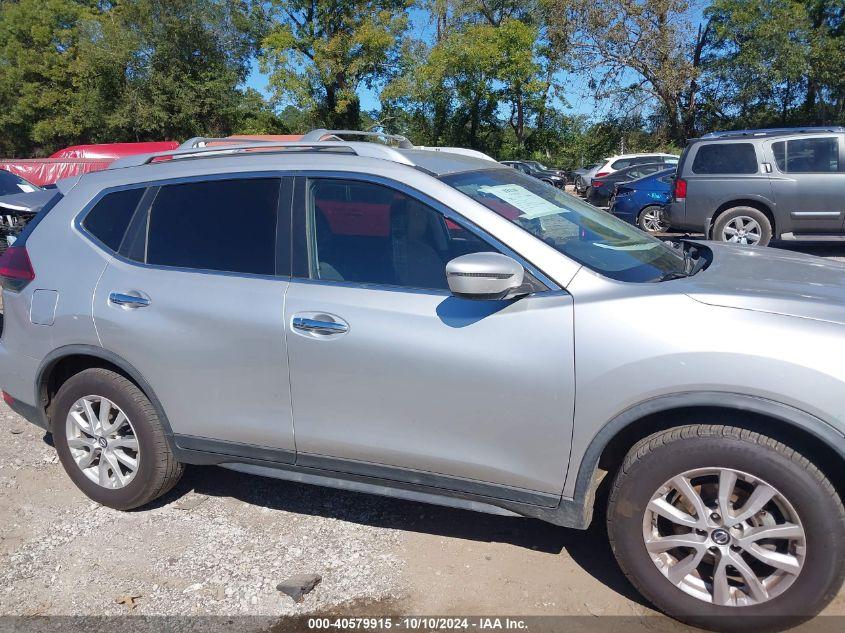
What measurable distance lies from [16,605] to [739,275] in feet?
11.0

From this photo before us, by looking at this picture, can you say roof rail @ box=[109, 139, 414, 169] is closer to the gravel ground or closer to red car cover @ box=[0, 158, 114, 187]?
the gravel ground

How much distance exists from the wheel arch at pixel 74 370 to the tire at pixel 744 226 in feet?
30.4

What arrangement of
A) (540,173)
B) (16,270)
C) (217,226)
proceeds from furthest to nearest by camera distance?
(540,173)
(16,270)
(217,226)

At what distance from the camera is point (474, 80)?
3531 cm

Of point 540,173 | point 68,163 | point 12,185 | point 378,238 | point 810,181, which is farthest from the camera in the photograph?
point 540,173

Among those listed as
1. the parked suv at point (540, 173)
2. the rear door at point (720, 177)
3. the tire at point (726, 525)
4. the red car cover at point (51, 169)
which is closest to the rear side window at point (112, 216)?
the tire at point (726, 525)

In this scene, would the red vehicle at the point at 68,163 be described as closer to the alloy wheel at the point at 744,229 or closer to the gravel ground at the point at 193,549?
the alloy wheel at the point at 744,229

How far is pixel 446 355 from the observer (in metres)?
2.82

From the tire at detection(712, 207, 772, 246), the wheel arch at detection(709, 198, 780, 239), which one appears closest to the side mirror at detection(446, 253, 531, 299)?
the tire at detection(712, 207, 772, 246)

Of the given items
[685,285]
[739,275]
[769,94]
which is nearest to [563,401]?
[685,285]

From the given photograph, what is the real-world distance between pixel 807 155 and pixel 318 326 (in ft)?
31.8

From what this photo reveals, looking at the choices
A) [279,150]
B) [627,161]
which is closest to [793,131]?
[279,150]

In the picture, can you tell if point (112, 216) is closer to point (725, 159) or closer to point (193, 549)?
point (193, 549)

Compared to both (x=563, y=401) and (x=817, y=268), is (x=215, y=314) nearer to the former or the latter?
(x=563, y=401)
